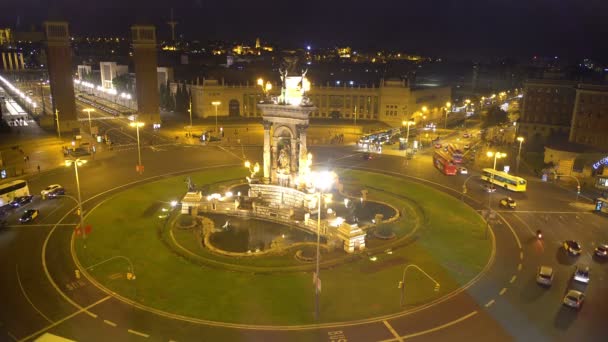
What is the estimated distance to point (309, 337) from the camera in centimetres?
2800

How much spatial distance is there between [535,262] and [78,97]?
576 ft

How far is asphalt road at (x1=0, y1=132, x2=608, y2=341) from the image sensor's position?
1113 inches

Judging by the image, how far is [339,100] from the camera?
11688 centimetres

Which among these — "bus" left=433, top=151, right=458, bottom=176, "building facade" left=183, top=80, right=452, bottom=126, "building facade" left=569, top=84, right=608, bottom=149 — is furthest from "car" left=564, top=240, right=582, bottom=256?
"building facade" left=183, top=80, right=452, bottom=126

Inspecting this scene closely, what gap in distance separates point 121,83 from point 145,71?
46432mm

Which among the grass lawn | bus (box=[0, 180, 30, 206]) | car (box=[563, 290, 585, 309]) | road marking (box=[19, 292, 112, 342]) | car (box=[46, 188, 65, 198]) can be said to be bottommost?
road marking (box=[19, 292, 112, 342])

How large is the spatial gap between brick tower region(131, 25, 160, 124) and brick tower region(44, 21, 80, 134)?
595 inches

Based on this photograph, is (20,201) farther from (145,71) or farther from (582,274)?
(145,71)

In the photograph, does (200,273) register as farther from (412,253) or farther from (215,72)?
(215,72)

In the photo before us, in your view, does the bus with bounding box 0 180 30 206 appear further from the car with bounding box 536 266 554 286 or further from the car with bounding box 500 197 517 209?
the car with bounding box 500 197 517 209

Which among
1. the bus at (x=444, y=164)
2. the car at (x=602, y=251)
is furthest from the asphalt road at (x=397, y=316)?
the bus at (x=444, y=164)

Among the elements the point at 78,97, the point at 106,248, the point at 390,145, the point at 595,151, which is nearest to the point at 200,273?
the point at 106,248

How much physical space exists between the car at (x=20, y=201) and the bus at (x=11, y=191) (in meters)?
0.54

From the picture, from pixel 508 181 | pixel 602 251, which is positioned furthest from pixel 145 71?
pixel 602 251
